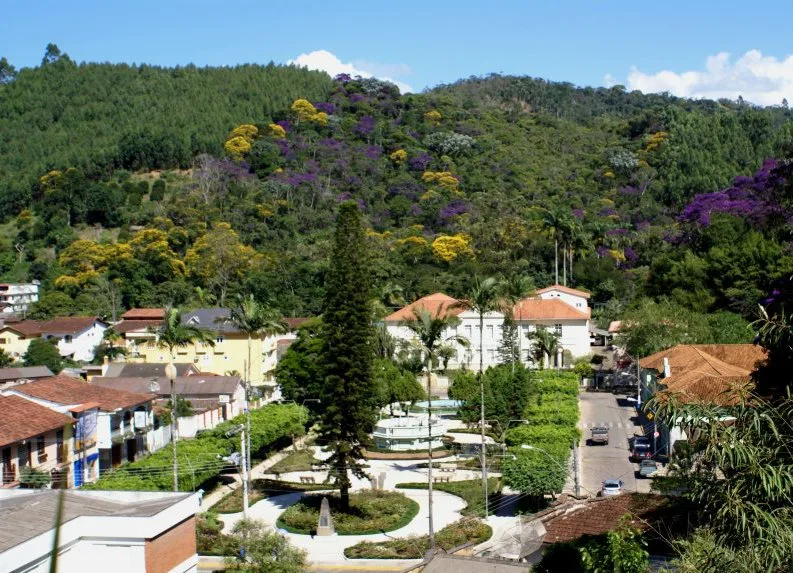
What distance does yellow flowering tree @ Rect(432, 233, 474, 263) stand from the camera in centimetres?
8244

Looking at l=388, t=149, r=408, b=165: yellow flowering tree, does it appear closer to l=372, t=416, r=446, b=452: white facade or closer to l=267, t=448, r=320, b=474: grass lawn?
l=372, t=416, r=446, b=452: white facade

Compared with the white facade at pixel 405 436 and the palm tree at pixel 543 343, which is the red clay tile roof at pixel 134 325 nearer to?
the palm tree at pixel 543 343

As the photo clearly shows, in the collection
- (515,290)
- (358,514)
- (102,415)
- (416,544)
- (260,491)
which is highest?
(515,290)

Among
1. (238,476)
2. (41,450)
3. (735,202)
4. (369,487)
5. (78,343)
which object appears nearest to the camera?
(41,450)

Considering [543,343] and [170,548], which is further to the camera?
[543,343]

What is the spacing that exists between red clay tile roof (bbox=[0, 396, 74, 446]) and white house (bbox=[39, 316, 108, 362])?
35.9 meters

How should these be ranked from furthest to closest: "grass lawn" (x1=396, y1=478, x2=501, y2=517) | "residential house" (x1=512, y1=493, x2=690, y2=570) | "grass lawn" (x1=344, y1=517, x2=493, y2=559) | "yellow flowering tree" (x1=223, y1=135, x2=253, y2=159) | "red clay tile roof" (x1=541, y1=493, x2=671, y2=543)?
"yellow flowering tree" (x1=223, y1=135, x2=253, y2=159) → "grass lawn" (x1=396, y1=478, x2=501, y2=517) → "grass lawn" (x1=344, y1=517, x2=493, y2=559) → "red clay tile roof" (x1=541, y1=493, x2=671, y2=543) → "residential house" (x1=512, y1=493, x2=690, y2=570)

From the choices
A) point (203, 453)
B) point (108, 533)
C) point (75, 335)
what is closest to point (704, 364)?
point (203, 453)

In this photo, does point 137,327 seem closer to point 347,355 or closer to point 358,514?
point 347,355

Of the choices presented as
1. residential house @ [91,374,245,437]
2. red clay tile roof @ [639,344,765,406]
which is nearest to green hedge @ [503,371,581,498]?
red clay tile roof @ [639,344,765,406]

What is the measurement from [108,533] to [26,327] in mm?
55203

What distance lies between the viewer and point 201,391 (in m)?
47.7

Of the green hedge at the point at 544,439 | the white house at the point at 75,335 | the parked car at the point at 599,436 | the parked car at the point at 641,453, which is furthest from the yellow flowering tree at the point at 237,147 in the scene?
the parked car at the point at 641,453

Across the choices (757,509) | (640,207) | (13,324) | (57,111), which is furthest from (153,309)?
(57,111)
